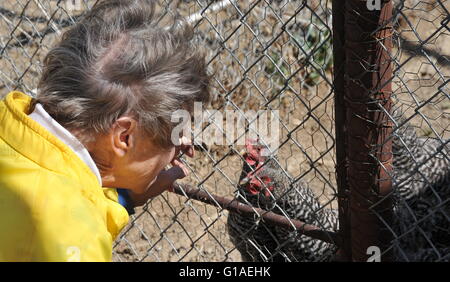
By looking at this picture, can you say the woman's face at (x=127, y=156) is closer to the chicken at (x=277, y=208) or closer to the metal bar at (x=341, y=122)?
the metal bar at (x=341, y=122)

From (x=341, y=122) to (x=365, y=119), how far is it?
121mm

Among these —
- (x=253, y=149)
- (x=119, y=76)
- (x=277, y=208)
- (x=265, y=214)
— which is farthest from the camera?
(x=277, y=208)

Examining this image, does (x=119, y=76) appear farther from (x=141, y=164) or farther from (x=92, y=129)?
(x=141, y=164)

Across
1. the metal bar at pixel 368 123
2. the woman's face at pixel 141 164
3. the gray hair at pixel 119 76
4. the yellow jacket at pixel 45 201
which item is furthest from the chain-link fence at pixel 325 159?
the yellow jacket at pixel 45 201

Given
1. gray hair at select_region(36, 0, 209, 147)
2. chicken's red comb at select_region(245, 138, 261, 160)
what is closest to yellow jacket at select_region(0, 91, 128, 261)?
gray hair at select_region(36, 0, 209, 147)

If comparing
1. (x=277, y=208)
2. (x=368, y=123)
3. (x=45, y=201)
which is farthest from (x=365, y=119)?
(x=277, y=208)

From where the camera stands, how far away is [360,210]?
2.01m

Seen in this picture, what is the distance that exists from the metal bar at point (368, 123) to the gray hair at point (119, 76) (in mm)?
457

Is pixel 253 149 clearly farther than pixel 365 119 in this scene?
Yes

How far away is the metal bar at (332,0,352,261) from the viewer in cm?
180

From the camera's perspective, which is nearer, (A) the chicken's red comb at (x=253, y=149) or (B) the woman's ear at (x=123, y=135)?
(B) the woman's ear at (x=123, y=135)

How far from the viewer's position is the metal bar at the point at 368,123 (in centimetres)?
170

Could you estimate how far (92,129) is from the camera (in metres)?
1.82

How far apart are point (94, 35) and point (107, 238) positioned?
1.92 feet
